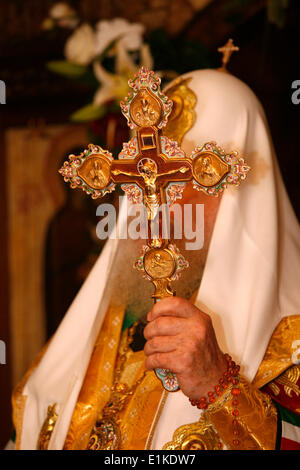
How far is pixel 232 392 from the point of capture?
1.24 meters

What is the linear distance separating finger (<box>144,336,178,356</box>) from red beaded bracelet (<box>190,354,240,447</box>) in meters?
0.14

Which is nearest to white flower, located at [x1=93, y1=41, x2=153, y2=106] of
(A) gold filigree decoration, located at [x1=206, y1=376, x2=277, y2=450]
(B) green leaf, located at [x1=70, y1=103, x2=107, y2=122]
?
(B) green leaf, located at [x1=70, y1=103, x2=107, y2=122]

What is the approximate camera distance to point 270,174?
1547 mm

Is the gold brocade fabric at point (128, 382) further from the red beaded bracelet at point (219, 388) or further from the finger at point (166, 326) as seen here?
the finger at point (166, 326)

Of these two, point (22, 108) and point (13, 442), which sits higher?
point (22, 108)

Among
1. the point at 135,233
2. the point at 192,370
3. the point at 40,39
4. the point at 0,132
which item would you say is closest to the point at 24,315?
the point at 0,132

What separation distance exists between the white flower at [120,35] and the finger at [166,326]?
5.66 ft

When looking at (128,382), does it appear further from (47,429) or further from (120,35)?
(120,35)

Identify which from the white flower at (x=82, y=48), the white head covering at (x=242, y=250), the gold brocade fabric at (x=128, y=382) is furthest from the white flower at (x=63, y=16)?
the gold brocade fabric at (x=128, y=382)

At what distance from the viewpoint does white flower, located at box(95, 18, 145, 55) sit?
2.55m

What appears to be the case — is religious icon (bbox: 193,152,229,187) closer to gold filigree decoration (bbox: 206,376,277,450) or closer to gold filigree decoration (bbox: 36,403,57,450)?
gold filigree decoration (bbox: 206,376,277,450)

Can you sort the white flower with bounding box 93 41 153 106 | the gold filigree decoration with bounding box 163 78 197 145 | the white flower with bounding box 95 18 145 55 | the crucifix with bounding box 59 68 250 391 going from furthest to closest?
the white flower with bounding box 95 18 145 55 < the white flower with bounding box 93 41 153 106 < the gold filigree decoration with bounding box 163 78 197 145 < the crucifix with bounding box 59 68 250 391
